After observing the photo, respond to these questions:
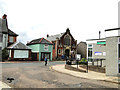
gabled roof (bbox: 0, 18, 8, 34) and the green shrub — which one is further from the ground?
gabled roof (bbox: 0, 18, 8, 34)

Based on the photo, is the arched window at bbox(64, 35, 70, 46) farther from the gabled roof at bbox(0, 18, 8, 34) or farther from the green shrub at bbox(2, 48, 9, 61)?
the green shrub at bbox(2, 48, 9, 61)

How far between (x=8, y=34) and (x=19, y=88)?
31.2 meters

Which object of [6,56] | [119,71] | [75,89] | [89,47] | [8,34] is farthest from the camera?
[8,34]

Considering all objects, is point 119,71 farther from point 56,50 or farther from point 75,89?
point 56,50

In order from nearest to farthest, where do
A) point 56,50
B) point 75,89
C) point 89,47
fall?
1. point 75,89
2. point 89,47
3. point 56,50

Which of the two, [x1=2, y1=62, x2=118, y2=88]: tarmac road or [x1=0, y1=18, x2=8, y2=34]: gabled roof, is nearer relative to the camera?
[x1=2, y1=62, x2=118, y2=88]: tarmac road

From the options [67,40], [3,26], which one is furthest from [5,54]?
[67,40]

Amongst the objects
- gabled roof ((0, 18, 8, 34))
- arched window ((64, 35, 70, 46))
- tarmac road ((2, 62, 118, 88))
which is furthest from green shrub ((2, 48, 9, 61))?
arched window ((64, 35, 70, 46))

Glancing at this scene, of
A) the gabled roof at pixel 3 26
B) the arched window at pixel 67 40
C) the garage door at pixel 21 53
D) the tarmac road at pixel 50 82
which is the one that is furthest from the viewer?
the arched window at pixel 67 40

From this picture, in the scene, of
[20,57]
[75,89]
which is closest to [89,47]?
[75,89]

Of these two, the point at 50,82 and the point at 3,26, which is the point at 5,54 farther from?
the point at 50,82

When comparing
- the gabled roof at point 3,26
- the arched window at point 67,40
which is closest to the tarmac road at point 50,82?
the gabled roof at point 3,26

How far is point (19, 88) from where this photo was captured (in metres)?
7.66

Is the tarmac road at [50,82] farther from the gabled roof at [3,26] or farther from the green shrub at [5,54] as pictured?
the gabled roof at [3,26]
